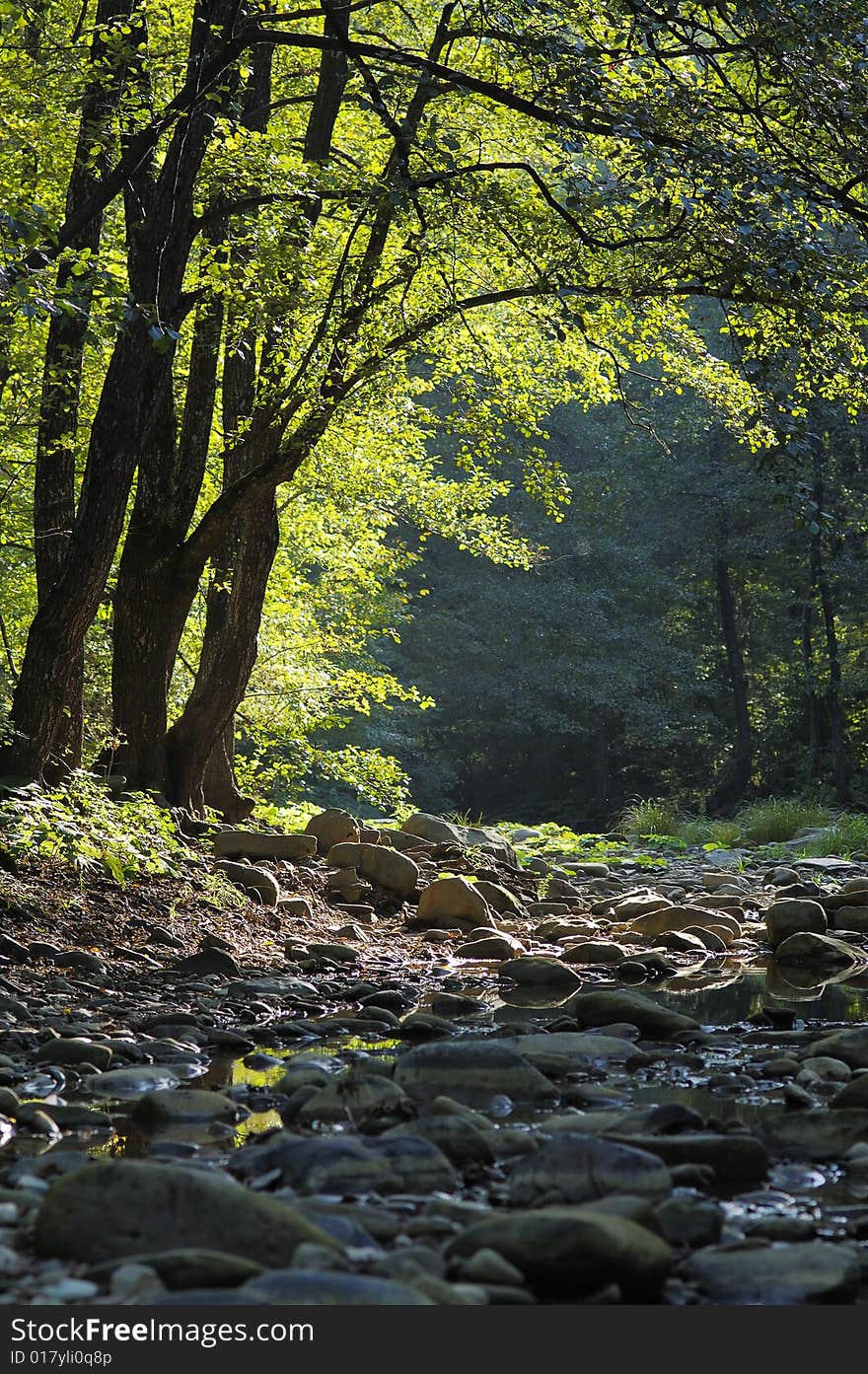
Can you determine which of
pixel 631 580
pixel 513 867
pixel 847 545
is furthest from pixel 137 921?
pixel 631 580

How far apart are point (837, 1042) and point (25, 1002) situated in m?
2.87

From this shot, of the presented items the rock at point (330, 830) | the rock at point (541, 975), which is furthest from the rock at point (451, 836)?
the rock at point (541, 975)

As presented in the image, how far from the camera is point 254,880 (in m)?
7.74

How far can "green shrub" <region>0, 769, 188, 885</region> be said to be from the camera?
611cm

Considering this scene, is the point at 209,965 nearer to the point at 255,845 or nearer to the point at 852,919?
the point at 255,845

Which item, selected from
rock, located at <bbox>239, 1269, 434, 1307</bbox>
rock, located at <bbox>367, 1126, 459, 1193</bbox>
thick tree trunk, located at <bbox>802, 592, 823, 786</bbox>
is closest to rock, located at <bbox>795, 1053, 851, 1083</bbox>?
rock, located at <bbox>367, 1126, 459, 1193</bbox>

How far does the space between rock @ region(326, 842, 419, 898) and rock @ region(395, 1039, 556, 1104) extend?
4926mm

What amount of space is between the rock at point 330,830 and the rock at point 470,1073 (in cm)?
638

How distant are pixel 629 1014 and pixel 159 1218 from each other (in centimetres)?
278

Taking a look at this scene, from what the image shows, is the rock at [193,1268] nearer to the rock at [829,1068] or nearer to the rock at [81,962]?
the rock at [829,1068]

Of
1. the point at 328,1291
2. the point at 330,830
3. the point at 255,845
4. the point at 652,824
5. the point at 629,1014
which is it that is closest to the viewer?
the point at 328,1291

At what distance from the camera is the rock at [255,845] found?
8.70m

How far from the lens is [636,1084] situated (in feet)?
12.7

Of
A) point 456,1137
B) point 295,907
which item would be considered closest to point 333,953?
point 295,907
